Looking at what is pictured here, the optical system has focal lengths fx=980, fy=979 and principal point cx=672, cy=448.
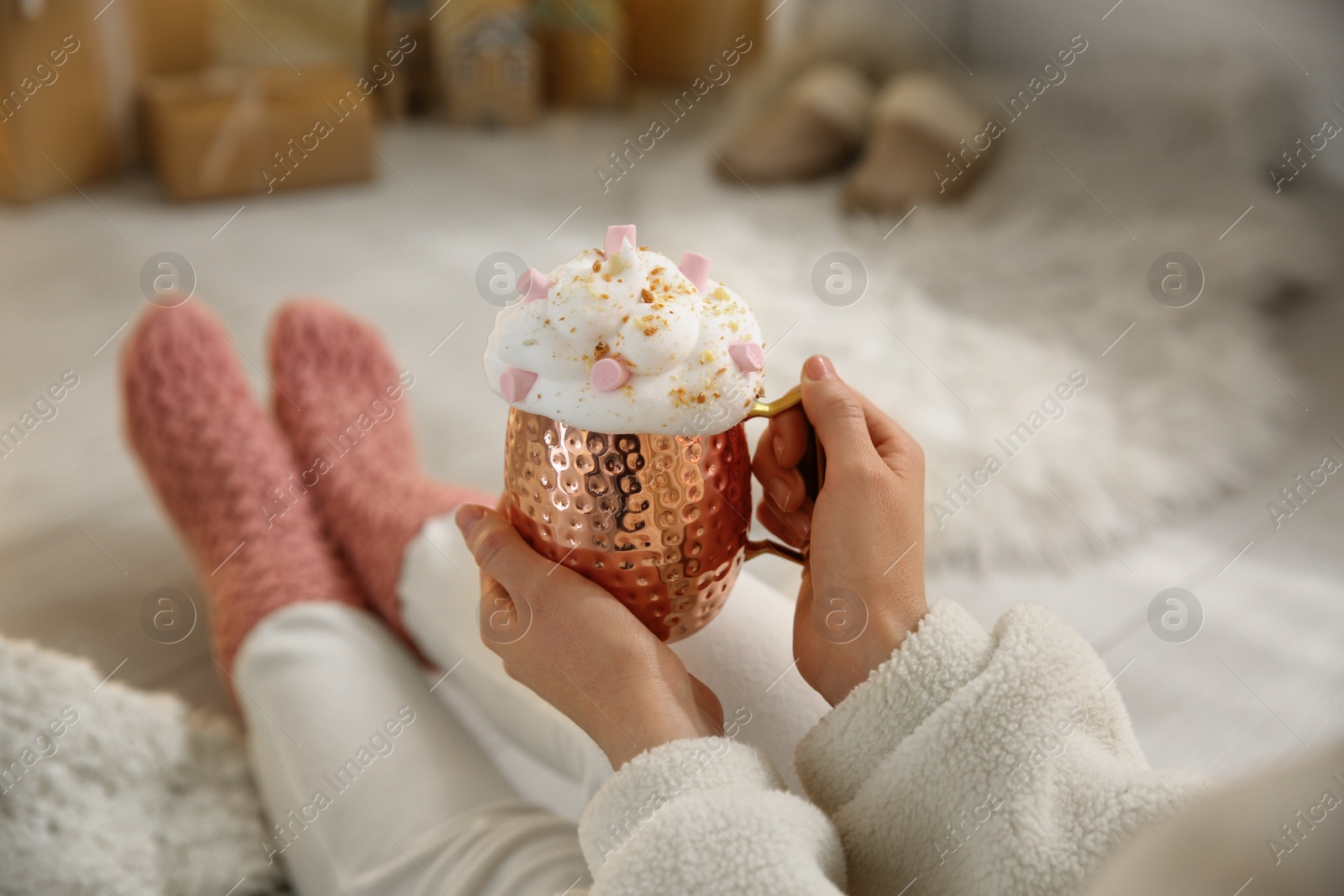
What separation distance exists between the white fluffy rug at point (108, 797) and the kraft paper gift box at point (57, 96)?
3.99ft

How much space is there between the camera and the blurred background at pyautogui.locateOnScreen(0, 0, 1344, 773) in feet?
2.99

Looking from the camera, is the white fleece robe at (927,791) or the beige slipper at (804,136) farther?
the beige slipper at (804,136)

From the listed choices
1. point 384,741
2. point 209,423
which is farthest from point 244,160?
point 384,741

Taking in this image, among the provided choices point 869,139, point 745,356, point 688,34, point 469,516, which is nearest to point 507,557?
point 469,516

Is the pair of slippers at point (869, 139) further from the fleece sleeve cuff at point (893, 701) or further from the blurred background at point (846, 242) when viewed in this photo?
the fleece sleeve cuff at point (893, 701)

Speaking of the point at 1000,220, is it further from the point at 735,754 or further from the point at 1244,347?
the point at 735,754

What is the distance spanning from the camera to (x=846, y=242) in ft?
4.64

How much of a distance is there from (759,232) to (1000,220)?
344 millimetres

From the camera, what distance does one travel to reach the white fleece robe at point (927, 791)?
41 centimetres

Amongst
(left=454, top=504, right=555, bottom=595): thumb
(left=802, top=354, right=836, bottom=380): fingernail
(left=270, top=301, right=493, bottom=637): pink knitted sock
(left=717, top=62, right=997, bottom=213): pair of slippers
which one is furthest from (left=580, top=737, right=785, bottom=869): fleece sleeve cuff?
(left=717, top=62, right=997, bottom=213): pair of slippers

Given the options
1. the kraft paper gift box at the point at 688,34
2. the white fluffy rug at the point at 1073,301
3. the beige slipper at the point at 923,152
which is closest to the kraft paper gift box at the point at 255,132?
the white fluffy rug at the point at 1073,301

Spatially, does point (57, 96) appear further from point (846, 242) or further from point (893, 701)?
point (893, 701)

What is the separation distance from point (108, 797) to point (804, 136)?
136 centimetres

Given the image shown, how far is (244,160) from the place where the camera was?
165cm
